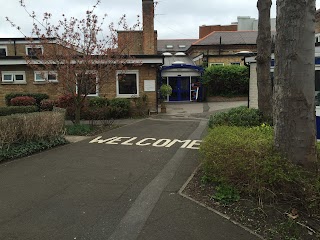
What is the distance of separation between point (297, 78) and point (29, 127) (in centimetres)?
674

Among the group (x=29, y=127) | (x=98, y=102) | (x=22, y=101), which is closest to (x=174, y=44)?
(x=98, y=102)

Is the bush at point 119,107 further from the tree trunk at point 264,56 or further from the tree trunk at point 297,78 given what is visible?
the tree trunk at point 297,78

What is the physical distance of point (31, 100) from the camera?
55.7 ft

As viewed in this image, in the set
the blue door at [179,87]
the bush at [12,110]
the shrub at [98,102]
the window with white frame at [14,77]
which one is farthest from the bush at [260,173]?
the blue door at [179,87]

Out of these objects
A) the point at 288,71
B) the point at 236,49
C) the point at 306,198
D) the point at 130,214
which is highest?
the point at 236,49

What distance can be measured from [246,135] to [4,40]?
2861cm

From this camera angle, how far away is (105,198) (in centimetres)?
464

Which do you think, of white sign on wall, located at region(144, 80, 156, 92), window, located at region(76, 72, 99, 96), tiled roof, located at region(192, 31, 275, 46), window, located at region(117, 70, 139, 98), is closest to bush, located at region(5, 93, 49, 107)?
window, located at region(117, 70, 139, 98)

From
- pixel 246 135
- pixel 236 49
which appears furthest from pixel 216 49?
pixel 246 135

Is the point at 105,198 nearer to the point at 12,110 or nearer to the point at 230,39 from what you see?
the point at 12,110

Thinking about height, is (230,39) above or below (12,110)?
above

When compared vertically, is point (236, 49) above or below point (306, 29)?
above

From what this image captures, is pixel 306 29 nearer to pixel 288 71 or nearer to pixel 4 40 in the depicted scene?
pixel 288 71

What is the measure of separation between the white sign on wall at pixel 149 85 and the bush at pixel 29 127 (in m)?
9.03
